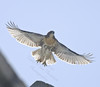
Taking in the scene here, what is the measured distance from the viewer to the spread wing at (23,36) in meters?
13.8

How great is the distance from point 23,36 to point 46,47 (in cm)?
200

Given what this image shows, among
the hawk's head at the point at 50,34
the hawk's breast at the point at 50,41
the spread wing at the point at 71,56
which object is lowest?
the spread wing at the point at 71,56

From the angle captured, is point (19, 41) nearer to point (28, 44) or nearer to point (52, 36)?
point (28, 44)

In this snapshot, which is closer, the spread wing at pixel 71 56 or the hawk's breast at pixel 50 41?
the hawk's breast at pixel 50 41

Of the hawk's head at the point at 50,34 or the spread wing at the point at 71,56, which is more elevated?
the hawk's head at the point at 50,34

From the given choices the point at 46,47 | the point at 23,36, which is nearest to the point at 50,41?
the point at 46,47

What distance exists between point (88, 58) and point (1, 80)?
13232mm

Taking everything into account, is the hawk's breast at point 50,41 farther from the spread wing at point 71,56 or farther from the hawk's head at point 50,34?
the spread wing at point 71,56

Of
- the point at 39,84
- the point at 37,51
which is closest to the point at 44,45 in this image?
the point at 37,51

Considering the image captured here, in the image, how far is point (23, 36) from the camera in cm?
1420

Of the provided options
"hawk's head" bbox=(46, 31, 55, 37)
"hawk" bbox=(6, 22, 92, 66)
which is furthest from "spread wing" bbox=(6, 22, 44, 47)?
"hawk's head" bbox=(46, 31, 55, 37)

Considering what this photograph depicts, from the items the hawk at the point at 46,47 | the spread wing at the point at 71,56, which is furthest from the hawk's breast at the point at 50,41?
the spread wing at the point at 71,56

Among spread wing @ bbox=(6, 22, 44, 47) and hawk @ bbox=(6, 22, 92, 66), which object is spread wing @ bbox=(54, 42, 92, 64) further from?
spread wing @ bbox=(6, 22, 44, 47)

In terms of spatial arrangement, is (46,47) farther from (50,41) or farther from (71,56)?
(71,56)
